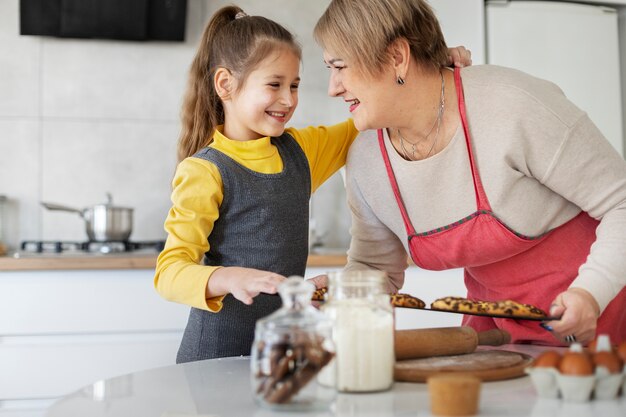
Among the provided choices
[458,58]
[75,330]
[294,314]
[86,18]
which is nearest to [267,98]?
[458,58]

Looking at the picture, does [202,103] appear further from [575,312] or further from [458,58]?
→ [575,312]

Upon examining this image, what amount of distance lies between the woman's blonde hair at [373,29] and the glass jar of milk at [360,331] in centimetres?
55

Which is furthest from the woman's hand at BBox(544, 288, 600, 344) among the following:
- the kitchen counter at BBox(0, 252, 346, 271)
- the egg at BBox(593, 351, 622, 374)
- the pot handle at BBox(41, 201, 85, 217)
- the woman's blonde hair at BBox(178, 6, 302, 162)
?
the pot handle at BBox(41, 201, 85, 217)

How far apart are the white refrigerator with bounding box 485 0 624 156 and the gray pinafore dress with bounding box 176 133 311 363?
58.9 inches

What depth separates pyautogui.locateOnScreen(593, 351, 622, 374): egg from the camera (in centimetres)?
87

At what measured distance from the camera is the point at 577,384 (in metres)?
0.85

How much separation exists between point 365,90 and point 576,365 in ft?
2.15

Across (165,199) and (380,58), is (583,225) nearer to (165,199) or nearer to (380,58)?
(380,58)

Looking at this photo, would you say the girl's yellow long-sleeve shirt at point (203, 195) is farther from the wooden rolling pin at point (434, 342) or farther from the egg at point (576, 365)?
the egg at point (576, 365)

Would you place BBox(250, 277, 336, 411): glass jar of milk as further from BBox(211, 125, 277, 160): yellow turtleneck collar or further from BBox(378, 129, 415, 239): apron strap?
BBox(211, 125, 277, 160): yellow turtleneck collar

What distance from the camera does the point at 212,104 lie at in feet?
5.39

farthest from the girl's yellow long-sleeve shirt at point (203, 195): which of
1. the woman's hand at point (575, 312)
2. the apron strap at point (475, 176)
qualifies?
the woman's hand at point (575, 312)

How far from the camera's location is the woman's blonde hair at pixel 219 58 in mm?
1576

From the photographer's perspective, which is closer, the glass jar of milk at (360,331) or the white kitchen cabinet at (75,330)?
the glass jar of milk at (360,331)
